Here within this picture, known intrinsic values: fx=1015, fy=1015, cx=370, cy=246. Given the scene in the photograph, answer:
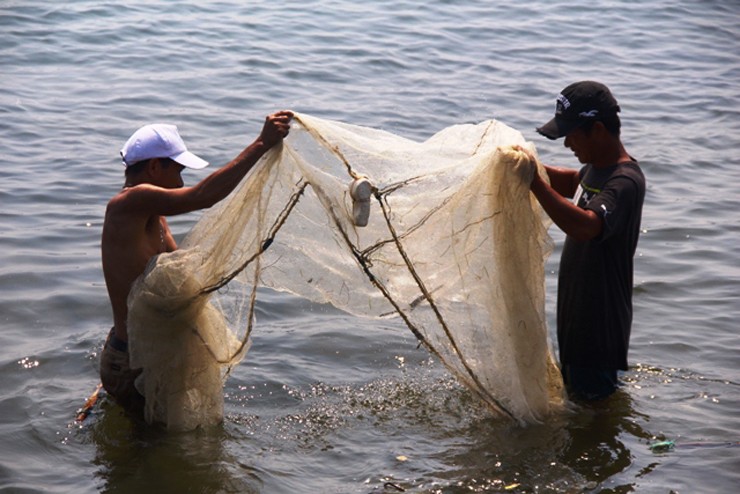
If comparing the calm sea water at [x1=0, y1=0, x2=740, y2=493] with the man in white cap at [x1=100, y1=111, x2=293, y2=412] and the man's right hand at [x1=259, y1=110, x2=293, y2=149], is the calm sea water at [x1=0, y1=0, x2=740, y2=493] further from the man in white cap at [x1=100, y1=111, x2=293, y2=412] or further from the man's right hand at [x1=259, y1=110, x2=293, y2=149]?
the man's right hand at [x1=259, y1=110, x2=293, y2=149]

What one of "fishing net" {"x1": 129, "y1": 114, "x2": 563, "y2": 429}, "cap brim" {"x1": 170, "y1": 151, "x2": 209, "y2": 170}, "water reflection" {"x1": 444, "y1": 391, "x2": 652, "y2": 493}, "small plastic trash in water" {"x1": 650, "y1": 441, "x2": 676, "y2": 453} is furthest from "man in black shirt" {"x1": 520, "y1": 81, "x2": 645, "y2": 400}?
"cap brim" {"x1": 170, "y1": 151, "x2": 209, "y2": 170}

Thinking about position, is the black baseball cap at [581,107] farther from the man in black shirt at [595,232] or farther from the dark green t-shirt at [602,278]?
the dark green t-shirt at [602,278]

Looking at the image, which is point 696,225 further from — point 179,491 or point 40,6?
point 40,6

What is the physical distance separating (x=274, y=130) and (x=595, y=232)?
144cm

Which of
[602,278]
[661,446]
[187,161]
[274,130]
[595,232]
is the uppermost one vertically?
[274,130]

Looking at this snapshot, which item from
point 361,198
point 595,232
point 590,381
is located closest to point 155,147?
point 361,198

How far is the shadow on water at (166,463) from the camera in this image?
4598 millimetres

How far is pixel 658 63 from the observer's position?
14.9m

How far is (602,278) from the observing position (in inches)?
180

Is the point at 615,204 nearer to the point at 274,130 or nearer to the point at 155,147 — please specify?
the point at 274,130

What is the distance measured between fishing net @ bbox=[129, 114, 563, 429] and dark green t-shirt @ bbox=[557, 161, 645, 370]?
17 centimetres

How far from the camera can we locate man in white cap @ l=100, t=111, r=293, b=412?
435 centimetres

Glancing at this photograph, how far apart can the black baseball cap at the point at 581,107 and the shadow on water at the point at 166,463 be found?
2.13m

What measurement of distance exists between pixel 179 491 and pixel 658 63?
1210 centimetres
